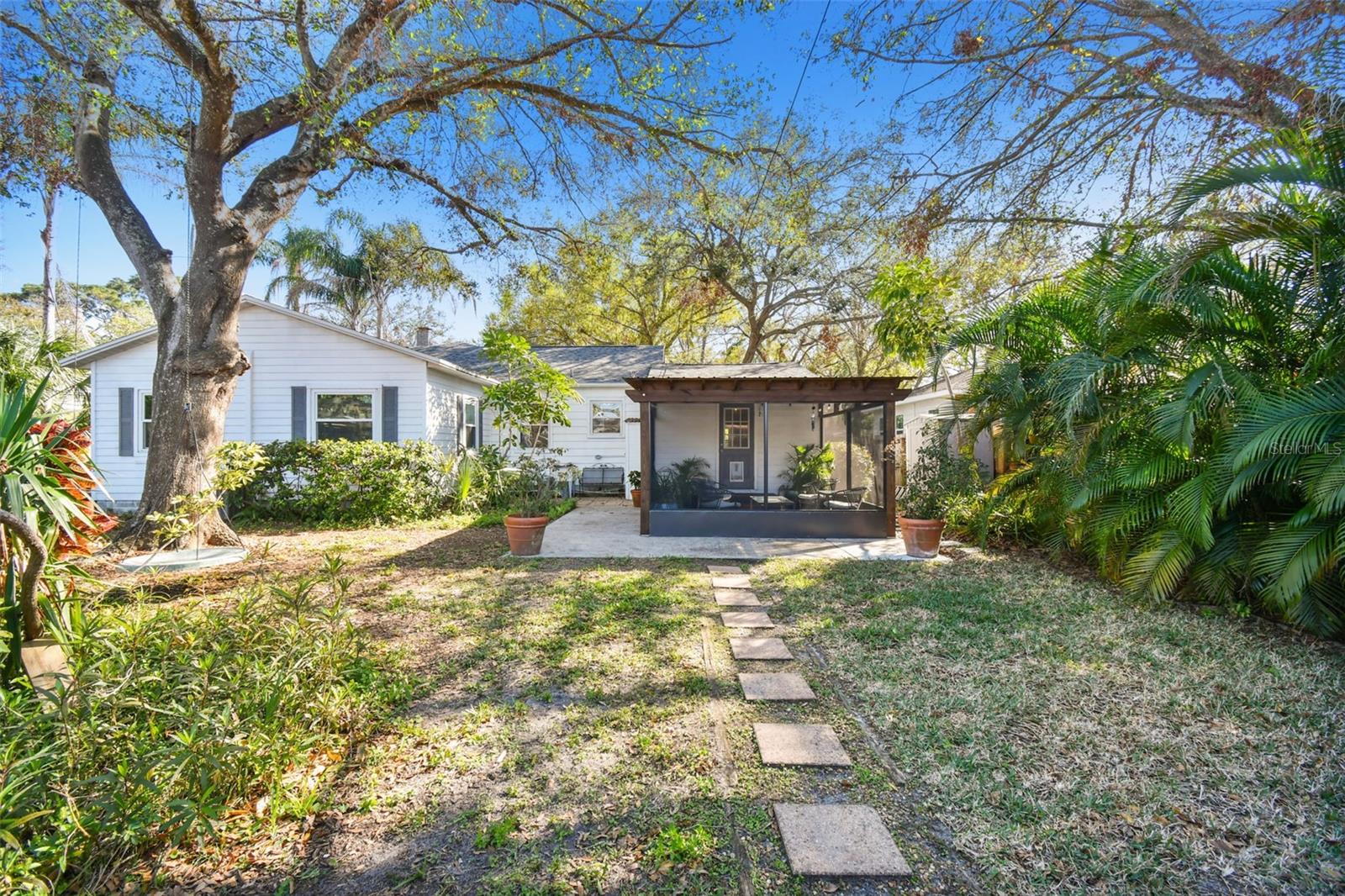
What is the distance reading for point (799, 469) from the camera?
32.8ft

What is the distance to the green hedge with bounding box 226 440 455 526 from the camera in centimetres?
989

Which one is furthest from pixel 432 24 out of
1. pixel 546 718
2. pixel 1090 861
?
pixel 1090 861

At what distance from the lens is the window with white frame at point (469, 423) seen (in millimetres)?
13477

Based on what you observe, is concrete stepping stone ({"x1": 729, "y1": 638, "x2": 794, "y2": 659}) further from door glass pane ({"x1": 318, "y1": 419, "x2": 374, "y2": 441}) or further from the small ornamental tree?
door glass pane ({"x1": 318, "y1": 419, "x2": 374, "y2": 441})

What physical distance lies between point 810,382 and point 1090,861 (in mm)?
6743

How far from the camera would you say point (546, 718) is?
3.16 meters

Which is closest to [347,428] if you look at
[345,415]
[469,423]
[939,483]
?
[345,415]

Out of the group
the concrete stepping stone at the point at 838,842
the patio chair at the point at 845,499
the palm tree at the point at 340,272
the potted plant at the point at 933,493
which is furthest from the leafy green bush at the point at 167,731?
the palm tree at the point at 340,272

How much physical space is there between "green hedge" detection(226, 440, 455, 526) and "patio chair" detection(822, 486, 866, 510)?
677cm

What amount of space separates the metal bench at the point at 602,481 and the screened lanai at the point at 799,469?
3134 mm

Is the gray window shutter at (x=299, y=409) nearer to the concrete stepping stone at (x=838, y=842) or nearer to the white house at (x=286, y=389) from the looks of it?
the white house at (x=286, y=389)

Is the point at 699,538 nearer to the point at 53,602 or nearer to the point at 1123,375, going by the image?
the point at 1123,375

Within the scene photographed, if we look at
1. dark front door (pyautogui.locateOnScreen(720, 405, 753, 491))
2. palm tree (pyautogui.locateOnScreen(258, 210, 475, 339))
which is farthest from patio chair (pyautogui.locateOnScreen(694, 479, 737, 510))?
palm tree (pyautogui.locateOnScreen(258, 210, 475, 339))

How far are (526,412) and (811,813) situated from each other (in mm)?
6880
